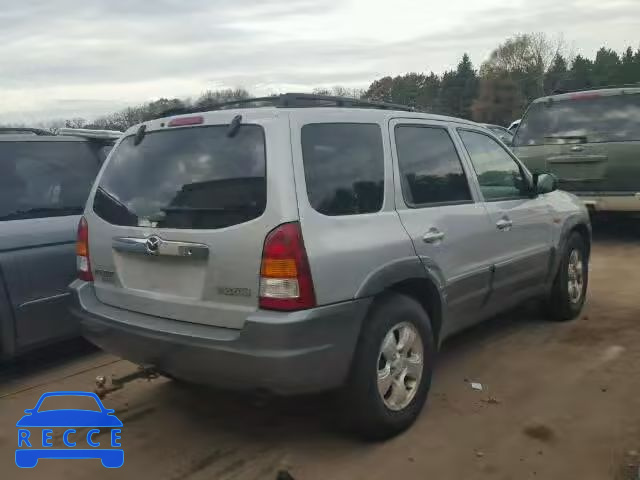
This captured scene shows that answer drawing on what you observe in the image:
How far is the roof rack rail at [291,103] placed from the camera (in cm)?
335

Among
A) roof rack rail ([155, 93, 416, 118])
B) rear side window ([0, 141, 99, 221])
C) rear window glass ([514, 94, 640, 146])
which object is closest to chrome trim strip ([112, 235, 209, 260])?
roof rack rail ([155, 93, 416, 118])

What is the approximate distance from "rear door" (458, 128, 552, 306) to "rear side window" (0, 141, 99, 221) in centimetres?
296

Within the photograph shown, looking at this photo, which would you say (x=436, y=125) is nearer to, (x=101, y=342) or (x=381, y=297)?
(x=381, y=297)

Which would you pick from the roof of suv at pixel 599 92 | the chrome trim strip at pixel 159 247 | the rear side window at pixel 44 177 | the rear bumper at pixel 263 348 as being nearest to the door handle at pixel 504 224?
the rear bumper at pixel 263 348

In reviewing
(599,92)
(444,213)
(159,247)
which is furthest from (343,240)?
(599,92)

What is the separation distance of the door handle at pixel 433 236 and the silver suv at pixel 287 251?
1cm

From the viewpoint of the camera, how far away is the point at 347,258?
10.2ft

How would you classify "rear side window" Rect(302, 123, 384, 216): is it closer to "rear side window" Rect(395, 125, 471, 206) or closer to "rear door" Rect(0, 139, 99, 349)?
"rear side window" Rect(395, 125, 471, 206)

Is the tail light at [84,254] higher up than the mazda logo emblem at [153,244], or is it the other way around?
the mazda logo emblem at [153,244]

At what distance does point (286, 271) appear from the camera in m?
2.91

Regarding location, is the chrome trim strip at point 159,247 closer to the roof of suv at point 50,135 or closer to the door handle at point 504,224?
the roof of suv at point 50,135

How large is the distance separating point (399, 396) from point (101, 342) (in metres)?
1.70

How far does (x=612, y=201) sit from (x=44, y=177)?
6.85 m

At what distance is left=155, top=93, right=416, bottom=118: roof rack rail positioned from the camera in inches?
132
